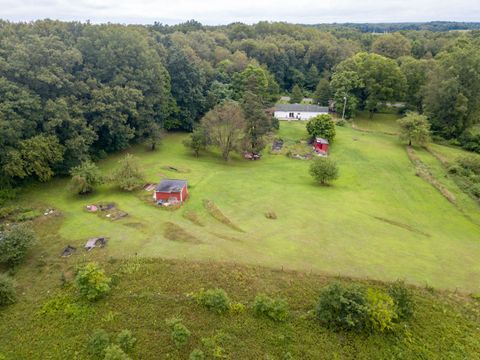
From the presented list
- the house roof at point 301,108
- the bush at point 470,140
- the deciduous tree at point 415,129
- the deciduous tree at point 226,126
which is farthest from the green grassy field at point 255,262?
the house roof at point 301,108

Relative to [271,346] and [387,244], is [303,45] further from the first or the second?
[271,346]

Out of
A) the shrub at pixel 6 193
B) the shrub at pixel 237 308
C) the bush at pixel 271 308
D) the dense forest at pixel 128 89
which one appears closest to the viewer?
the bush at pixel 271 308

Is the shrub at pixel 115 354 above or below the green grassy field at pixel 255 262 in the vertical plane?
above

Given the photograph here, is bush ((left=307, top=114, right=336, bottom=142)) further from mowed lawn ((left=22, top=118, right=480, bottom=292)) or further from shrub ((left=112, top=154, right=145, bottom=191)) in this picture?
shrub ((left=112, top=154, right=145, bottom=191))

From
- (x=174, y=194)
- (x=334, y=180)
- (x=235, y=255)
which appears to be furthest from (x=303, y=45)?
(x=235, y=255)

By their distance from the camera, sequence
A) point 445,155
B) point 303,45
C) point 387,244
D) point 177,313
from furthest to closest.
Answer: point 303,45, point 445,155, point 387,244, point 177,313

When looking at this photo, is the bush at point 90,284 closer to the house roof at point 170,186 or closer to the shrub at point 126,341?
Answer: the shrub at point 126,341
